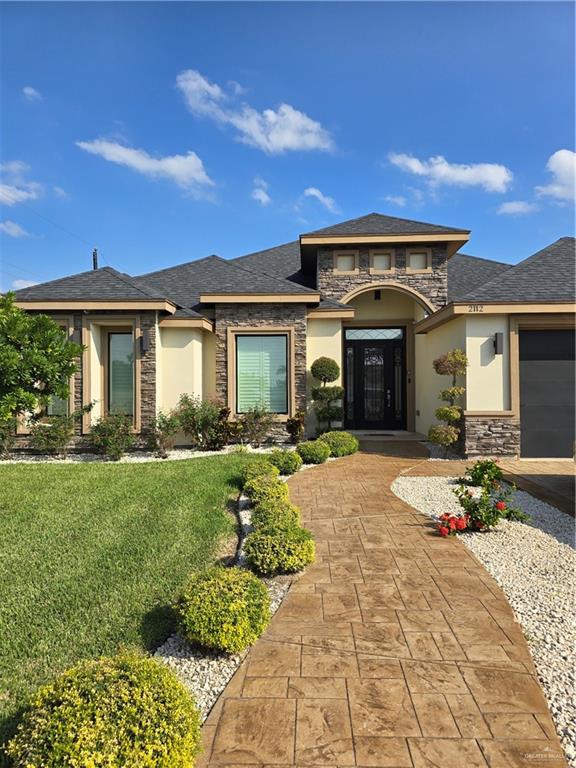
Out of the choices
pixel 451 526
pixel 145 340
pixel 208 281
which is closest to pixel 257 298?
pixel 208 281

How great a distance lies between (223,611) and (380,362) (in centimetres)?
1161

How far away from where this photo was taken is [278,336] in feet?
35.5

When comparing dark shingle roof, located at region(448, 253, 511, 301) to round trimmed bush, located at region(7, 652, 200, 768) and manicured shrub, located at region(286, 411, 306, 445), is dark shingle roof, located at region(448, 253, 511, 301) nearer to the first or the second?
manicured shrub, located at region(286, 411, 306, 445)

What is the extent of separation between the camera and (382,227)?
12.5 metres

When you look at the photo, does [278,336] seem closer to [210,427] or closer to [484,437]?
[210,427]

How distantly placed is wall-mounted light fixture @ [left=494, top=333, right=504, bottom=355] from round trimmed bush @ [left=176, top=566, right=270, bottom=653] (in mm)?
7961

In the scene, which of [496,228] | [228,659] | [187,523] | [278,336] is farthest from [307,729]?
[496,228]

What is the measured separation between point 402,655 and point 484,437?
24.5 ft

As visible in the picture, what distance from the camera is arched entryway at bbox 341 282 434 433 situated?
1348 centimetres

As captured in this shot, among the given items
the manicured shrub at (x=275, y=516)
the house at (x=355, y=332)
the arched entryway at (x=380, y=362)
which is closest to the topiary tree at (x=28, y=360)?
the manicured shrub at (x=275, y=516)

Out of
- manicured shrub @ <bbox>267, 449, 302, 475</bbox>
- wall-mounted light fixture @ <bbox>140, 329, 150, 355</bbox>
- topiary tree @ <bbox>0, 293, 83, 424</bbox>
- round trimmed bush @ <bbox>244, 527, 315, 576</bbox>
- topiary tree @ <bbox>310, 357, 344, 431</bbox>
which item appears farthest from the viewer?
topiary tree @ <bbox>310, 357, 344, 431</bbox>

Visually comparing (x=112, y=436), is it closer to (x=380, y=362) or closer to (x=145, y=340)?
(x=145, y=340)

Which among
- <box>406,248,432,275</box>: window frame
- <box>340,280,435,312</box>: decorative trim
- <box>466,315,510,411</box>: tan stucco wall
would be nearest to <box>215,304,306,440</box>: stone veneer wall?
<box>340,280,435,312</box>: decorative trim

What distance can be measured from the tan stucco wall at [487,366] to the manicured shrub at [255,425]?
4770 millimetres
